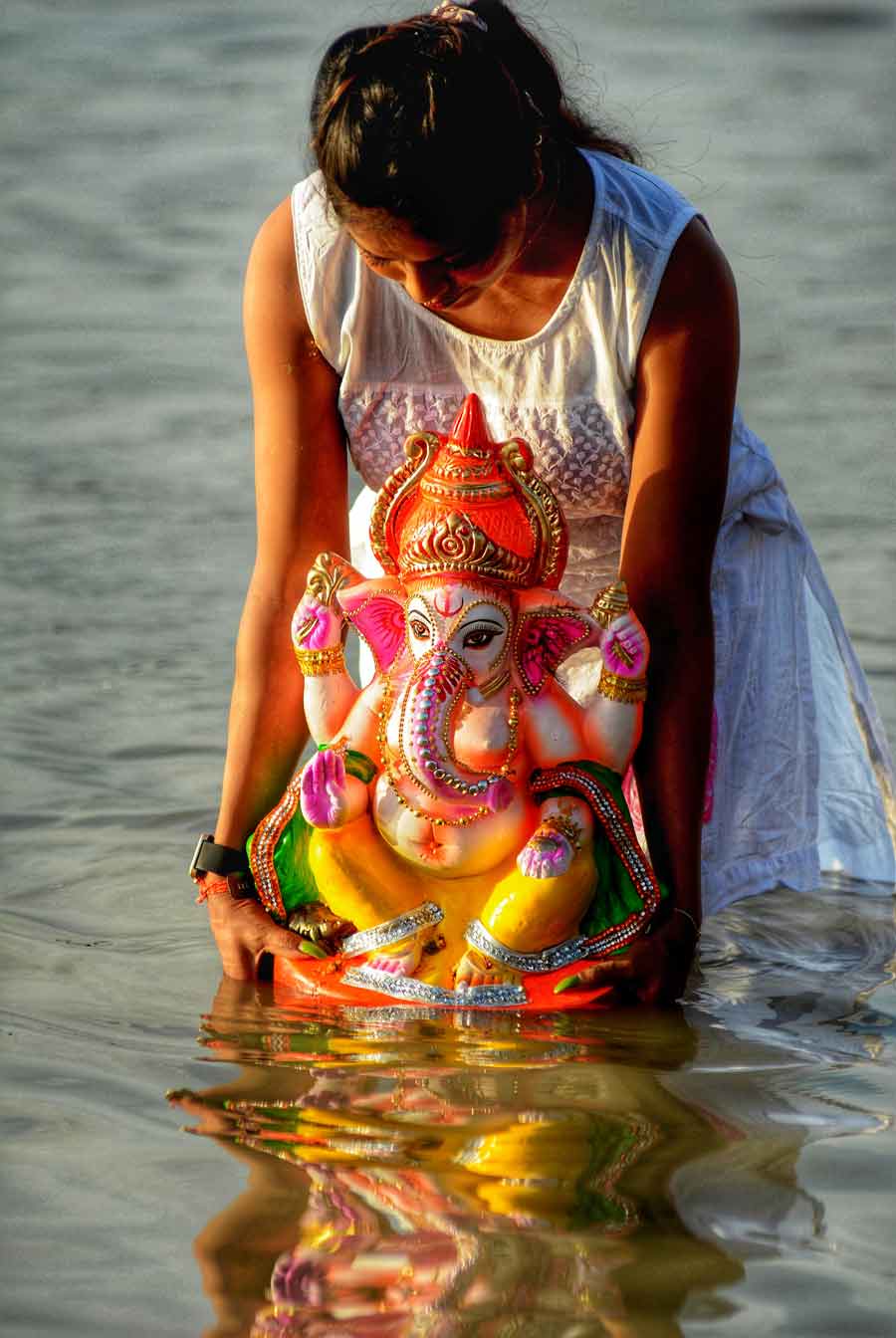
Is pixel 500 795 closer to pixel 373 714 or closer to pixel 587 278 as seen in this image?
pixel 373 714

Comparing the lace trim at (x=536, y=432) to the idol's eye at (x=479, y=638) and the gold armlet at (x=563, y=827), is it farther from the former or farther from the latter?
the gold armlet at (x=563, y=827)

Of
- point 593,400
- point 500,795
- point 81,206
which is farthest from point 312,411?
point 81,206

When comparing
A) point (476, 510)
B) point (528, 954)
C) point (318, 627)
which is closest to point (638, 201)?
point (476, 510)

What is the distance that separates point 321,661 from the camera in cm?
279

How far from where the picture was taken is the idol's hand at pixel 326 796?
8.80 feet

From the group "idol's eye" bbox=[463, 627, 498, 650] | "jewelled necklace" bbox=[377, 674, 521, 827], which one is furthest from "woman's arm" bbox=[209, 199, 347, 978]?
"idol's eye" bbox=[463, 627, 498, 650]

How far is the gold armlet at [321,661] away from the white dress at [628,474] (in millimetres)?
439

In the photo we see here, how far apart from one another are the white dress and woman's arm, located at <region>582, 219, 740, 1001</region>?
0.05m

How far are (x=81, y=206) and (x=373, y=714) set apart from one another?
6945mm

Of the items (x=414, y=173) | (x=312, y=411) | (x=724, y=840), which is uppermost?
(x=414, y=173)

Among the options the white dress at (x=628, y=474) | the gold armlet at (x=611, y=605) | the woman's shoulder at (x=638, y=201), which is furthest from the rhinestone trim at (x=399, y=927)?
the woman's shoulder at (x=638, y=201)

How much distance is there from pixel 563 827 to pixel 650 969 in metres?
0.26

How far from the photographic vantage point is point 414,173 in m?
2.54

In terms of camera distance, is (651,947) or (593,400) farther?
(593,400)
